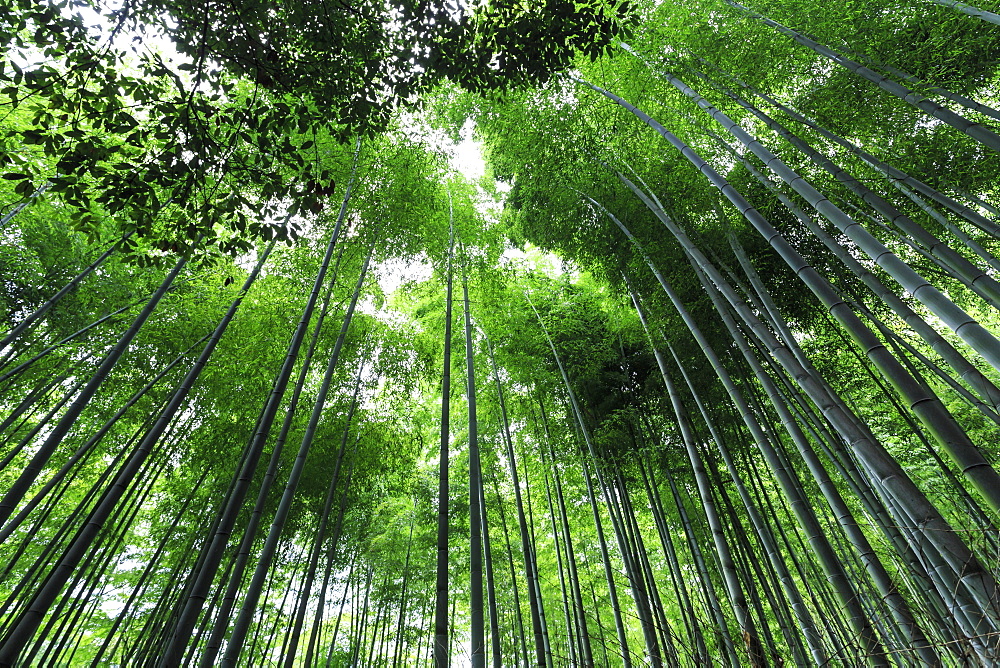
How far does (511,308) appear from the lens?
19.8 feet

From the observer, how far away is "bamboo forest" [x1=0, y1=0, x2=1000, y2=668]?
1.80 m

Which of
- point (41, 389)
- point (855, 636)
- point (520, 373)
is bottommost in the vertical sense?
point (855, 636)

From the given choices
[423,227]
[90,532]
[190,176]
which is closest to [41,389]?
[90,532]

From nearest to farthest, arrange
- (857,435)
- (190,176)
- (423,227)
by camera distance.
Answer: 1. (857,435)
2. (190,176)
3. (423,227)

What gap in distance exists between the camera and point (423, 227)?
5078 millimetres

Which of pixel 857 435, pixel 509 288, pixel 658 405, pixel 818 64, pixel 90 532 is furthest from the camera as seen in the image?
pixel 509 288

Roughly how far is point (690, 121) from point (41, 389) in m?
6.27

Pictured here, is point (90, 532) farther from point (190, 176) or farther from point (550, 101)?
point (550, 101)

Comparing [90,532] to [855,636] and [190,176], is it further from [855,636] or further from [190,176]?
[855,636]

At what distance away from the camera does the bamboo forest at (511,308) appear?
1.80 metres

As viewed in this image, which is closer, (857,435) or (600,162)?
(857,435)

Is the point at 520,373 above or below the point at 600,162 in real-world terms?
below

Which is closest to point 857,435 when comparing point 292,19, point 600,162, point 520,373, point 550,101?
point 292,19

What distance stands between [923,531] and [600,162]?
3.77m
